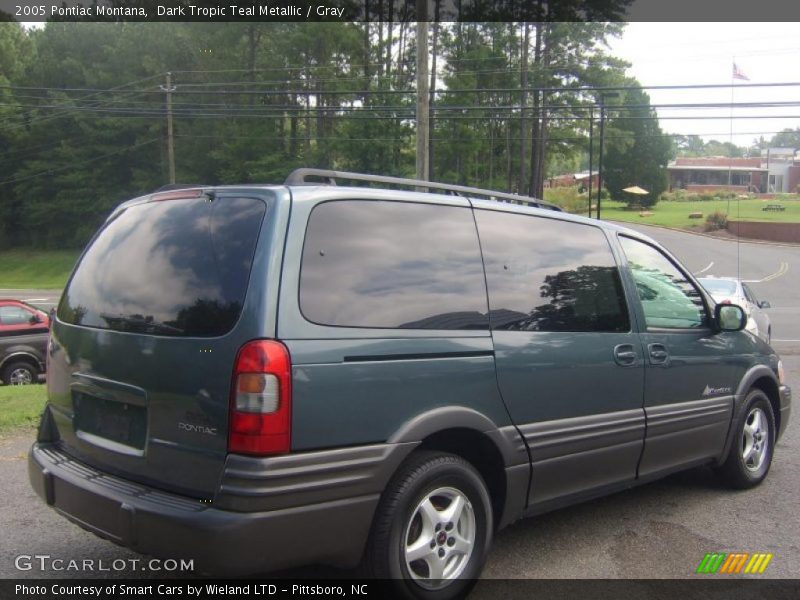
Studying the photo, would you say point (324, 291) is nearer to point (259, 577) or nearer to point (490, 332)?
point (490, 332)

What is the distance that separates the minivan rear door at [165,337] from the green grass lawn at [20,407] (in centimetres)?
374

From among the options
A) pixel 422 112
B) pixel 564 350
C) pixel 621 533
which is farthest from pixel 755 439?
pixel 422 112

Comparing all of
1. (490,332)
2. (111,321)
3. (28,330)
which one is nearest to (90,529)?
(111,321)

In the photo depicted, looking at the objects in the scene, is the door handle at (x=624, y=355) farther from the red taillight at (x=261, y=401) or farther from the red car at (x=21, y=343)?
the red car at (x=21, y=343)

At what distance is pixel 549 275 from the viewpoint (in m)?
4.11

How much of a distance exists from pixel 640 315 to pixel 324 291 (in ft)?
7.81

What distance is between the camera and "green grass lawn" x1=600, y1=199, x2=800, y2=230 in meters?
38.7

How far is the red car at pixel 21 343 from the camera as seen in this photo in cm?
1156

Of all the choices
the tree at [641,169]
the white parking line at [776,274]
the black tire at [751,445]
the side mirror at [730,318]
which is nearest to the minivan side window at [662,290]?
the side mirror at [730,318]

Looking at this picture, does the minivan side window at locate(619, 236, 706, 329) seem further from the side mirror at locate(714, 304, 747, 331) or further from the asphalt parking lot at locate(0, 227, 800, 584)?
the asphalt parking lot at locate(0, 227, 800, 584)

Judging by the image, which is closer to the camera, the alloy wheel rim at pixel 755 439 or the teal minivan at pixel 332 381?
the teal minivan at pixel 332 381

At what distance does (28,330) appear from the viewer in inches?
467

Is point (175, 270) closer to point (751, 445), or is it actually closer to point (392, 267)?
point (392, 267)

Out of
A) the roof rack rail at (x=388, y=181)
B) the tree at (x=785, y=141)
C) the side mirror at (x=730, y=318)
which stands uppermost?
the tree at (x=785, y=141)
